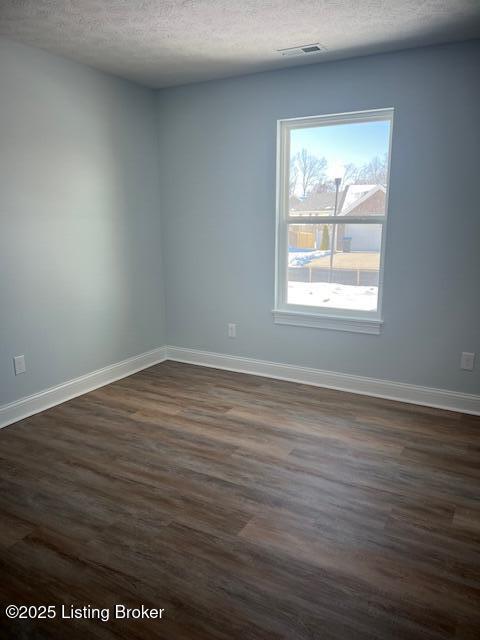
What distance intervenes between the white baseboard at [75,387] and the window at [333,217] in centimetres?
141

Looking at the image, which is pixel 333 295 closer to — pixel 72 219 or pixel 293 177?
pixel 293 177

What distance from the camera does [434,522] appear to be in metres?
2.16

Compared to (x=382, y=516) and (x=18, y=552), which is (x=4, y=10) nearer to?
(x=18, y=552)

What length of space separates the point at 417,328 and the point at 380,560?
1934 mm

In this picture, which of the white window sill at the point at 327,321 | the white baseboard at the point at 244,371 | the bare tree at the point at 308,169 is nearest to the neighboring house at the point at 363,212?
the bare tree at the point at 308,169

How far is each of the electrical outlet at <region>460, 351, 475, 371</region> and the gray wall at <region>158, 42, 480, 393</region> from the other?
41mm

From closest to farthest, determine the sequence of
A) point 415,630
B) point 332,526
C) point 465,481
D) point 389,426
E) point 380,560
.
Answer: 1. point 415,630
2. point 380,560
3. point 332,526
4. point 465,481
5. point 389,426

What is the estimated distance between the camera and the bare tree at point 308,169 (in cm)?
367

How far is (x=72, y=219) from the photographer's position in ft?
11.6

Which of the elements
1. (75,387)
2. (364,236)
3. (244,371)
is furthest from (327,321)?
(75,387)

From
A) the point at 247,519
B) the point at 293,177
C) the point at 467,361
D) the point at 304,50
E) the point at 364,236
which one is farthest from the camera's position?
the point at 293,177

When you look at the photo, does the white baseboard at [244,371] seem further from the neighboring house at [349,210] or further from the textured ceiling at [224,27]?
the textured ceiling at [224,27]

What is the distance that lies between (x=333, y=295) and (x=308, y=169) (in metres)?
1.04

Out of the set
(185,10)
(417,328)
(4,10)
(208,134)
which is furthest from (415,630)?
(208,134)
